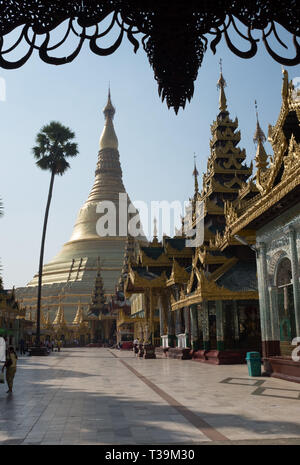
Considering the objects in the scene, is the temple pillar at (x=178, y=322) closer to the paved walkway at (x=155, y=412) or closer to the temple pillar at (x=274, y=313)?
the temple pillar at (x=274, y=313)

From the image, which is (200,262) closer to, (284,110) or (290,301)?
(290,301)

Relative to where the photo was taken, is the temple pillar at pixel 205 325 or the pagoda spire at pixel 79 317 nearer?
the temple pillar at pixel 205 325

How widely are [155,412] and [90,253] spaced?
7449 centimetres

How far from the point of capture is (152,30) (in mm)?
4336

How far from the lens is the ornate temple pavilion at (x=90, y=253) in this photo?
75812 millimetres

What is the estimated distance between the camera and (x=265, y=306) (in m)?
16.6

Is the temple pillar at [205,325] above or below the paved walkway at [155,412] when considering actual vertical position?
above

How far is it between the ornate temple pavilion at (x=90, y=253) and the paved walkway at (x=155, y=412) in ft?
200

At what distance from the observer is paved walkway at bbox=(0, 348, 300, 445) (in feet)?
22.0

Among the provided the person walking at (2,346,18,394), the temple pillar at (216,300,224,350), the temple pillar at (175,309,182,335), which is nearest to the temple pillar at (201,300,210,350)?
the temple pillar at (216,300,224,350)

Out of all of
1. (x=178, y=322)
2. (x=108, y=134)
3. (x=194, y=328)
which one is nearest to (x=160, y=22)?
(x=194, y=328)

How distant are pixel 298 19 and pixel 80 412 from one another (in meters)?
7.79

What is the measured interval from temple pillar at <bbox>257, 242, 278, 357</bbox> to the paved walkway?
1.56 metres

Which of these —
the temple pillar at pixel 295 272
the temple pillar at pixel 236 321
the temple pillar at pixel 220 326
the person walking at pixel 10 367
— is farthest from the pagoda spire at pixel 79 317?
the temple pillar at pixel 295 272
